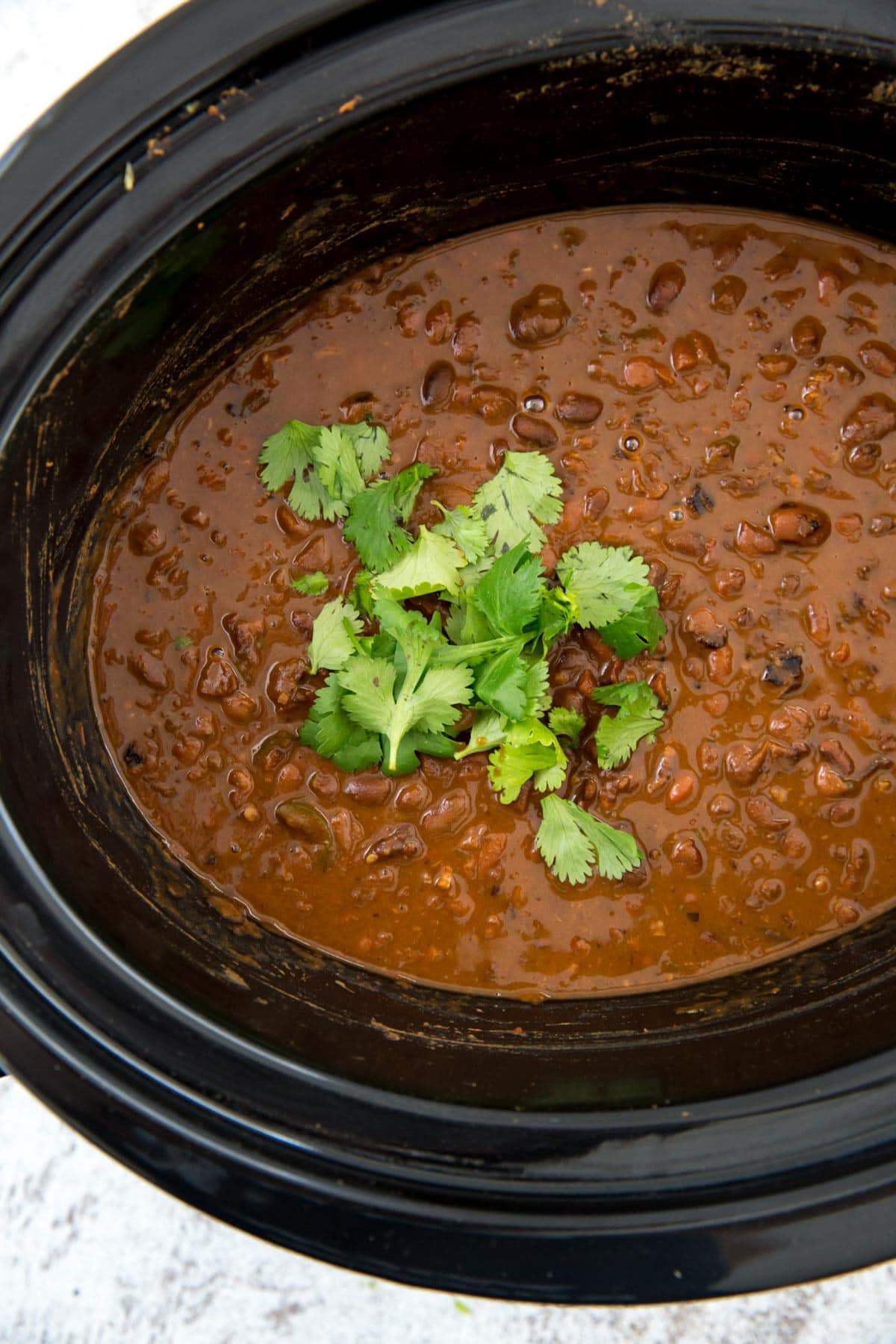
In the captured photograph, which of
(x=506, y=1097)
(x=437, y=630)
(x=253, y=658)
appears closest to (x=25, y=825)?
(x=253, y=658)

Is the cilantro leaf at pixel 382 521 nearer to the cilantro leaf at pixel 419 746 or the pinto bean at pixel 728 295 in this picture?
the cilantro leaf at pixel 419 746

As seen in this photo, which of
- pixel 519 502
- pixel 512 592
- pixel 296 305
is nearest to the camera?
pixel 512 592

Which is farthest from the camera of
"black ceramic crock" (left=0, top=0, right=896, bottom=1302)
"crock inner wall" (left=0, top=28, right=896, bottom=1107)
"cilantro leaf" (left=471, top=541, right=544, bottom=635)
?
"cilantro leaf" (left=471, top=541, right=544, bottom=635)

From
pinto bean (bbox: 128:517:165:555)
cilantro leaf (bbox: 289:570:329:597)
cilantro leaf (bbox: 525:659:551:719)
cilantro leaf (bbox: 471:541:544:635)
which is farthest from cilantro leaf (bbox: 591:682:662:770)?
pinto bean (bbox: 128:517:165:555)

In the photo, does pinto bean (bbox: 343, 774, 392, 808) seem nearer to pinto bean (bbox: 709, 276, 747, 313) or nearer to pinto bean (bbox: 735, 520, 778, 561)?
pinto bean (bbox: 735, 520, 778, 561)

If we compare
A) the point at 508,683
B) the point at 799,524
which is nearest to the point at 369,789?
the point at 508,683

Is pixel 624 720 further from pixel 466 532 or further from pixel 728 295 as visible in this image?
pixel 728 295
